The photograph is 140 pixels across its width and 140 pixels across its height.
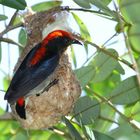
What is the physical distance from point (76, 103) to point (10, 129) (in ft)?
1.72

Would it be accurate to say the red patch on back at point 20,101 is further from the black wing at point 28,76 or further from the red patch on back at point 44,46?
the red patch on back at point 44,46

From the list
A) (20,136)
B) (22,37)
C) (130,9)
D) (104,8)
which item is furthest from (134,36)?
(22,37)

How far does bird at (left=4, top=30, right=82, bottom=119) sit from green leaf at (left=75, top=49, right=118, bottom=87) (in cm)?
28

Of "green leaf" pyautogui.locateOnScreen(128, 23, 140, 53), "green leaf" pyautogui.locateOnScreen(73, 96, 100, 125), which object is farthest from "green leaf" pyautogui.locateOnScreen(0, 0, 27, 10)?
"green leaf" pyautogui.locateOnScreen(73, 96, 100, 125)

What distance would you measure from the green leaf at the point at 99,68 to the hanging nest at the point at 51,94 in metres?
0.13

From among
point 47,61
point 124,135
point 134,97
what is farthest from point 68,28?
point 124,135

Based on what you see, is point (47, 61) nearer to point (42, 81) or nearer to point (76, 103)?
point (42, 81)

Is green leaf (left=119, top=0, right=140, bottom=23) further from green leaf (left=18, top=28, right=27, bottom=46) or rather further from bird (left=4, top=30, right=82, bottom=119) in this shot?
green leaf (left=18, top=28, right=27, bottom=46)

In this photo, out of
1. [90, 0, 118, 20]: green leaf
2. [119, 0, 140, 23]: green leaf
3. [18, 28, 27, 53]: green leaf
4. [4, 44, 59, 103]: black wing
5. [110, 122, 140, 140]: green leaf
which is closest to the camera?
[90, 0, 118, 20]: green leaf

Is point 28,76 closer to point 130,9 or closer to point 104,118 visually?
point 104,118

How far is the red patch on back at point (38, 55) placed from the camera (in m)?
3.31

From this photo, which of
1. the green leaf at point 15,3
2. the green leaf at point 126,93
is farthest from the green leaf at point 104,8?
the green leaf at point 126,93

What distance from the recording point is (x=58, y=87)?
338 cm

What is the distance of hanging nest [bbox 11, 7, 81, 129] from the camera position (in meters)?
3.27
